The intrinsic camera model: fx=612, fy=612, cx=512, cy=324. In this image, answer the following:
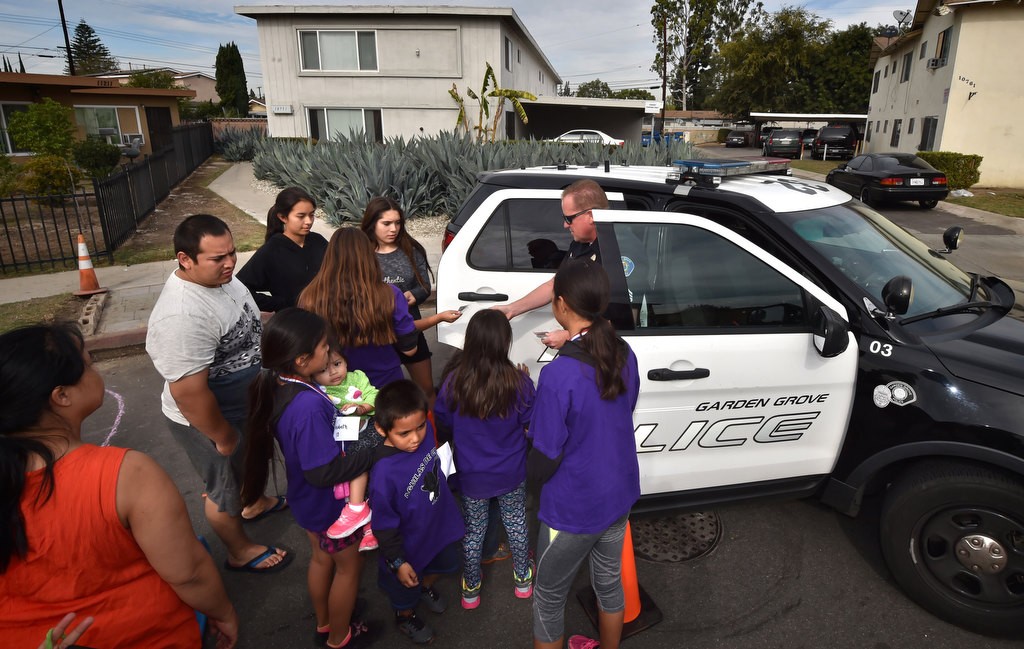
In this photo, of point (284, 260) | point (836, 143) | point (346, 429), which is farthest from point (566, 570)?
point (836, 143)

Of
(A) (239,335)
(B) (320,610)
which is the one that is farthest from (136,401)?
(B) (320,610)

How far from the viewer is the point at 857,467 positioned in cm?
285

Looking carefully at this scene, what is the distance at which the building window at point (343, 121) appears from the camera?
22.6 m

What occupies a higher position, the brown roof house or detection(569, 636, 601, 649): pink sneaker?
the brown roof house

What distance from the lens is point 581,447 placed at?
212 centimetres

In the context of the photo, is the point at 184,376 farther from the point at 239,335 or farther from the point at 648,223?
the point at 648,223

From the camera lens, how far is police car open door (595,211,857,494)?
9.31 feet

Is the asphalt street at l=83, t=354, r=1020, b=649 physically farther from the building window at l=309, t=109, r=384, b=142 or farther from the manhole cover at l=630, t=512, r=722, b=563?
the building window at l=309, t=109, r=384, b=142

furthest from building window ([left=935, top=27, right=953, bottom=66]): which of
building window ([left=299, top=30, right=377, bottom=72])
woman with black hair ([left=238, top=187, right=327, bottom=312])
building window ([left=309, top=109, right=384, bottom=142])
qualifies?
woman with black hair ([left=238, top=187, right=327, bottom=312])

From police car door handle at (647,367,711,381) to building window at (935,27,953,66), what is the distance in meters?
24.5

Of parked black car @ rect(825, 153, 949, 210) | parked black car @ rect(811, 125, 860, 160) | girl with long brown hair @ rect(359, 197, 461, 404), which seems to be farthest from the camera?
parked black car @ rect(811, 125, 860, 160)

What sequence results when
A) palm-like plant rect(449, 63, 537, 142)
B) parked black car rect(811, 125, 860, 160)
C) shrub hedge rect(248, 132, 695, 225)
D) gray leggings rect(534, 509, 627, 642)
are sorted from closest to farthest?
gray leggings rect(534, 509, 627, 642) < shrub hedge rect(248, 132, 695, 225) < palm-like plant rect(449, 63, 537, 142) < parked black car rect(811, 125, 860, 160)

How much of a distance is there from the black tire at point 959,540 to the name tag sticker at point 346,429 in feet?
7.81

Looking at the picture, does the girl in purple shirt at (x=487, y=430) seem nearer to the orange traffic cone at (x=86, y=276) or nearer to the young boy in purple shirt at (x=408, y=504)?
the young boy in purple shirt at (x=408, y=504)
